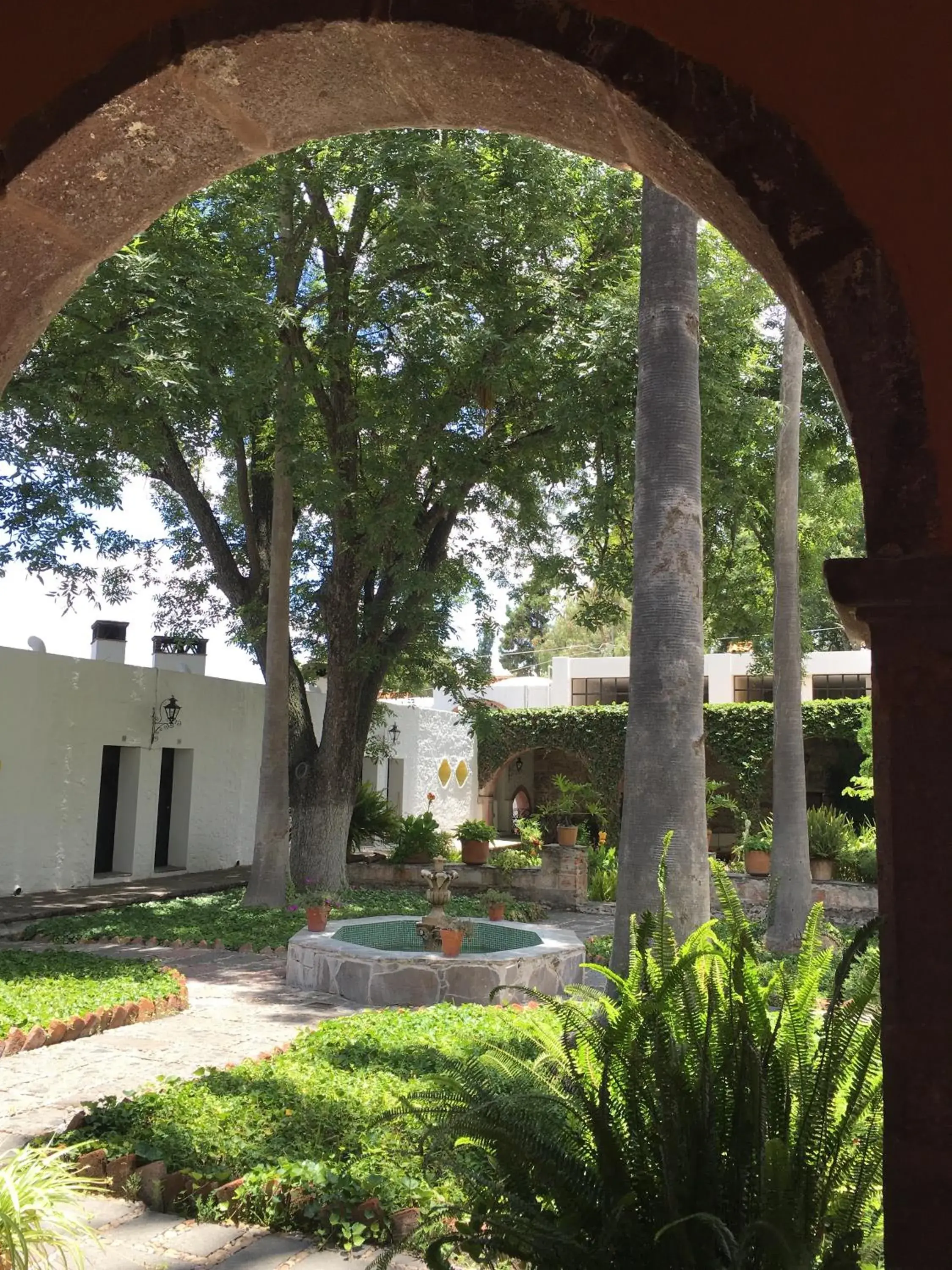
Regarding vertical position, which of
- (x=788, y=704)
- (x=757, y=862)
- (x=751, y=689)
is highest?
(x=751, y=689)

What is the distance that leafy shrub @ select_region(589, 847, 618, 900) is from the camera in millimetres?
14625

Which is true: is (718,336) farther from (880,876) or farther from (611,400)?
(880,876)

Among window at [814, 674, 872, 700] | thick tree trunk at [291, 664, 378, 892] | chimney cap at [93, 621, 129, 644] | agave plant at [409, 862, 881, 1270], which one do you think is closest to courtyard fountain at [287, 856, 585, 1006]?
thick tree trunk at [291, 664, 378, 892]

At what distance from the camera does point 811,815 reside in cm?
1566

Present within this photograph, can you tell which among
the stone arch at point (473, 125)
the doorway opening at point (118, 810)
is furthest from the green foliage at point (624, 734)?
the stone arch at point (473, 125)

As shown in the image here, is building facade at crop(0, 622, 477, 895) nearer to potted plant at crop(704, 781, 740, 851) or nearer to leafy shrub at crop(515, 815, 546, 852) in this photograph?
leafy shrub at crop(515, 815, 546, 852)

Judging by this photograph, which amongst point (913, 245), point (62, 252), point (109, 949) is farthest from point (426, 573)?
point (913, 245)

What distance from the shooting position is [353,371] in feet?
44.9

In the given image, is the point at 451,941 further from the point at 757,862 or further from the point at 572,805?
the point at 572,805

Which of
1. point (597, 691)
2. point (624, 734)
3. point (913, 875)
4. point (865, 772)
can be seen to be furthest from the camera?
point (597, 691)

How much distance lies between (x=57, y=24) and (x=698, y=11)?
1.35 m

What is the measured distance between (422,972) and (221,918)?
14.2ft

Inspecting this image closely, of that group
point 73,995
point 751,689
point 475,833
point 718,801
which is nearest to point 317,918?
point 73,995

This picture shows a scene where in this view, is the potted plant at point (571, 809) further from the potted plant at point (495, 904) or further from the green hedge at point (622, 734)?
the potted plant at point (495, 904)
